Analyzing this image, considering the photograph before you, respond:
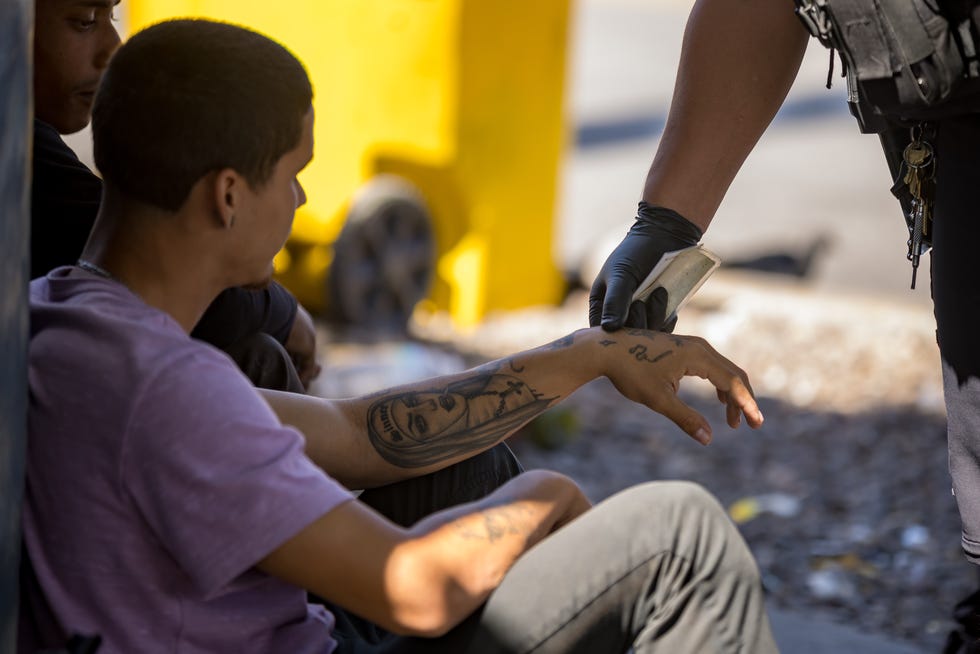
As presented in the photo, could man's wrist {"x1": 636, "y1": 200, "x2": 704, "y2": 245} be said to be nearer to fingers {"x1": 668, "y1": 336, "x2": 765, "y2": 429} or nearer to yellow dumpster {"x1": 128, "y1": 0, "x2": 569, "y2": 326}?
fingers {"x1": 668, "y1": 336, "x2": 765, "y2": 429}

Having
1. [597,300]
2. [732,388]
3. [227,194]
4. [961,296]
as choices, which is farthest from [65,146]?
[961,296]

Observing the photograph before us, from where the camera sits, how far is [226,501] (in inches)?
58.6

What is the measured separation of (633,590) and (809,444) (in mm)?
3737

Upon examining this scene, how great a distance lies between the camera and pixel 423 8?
233 inches

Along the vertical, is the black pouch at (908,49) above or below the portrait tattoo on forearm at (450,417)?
above

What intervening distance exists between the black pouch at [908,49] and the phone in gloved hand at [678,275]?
43 cm

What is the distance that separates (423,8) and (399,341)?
57.6 inches

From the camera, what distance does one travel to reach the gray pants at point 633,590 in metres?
1.63

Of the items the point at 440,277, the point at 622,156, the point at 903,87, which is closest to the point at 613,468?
the point at 440,277

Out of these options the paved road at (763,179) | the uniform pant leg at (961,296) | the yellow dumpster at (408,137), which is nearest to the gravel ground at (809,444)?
the yellow dumpster at (408,137)

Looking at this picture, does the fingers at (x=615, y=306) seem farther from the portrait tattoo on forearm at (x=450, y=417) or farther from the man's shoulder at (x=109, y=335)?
the man's shoulder at (x=109, y=335)

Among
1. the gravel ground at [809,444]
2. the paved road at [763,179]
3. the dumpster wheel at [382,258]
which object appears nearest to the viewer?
the gravel ground at [809,444]

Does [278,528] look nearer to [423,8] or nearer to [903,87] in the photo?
[903,87]

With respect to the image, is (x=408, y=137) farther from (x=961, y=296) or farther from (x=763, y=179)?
(x=763, y=179)
